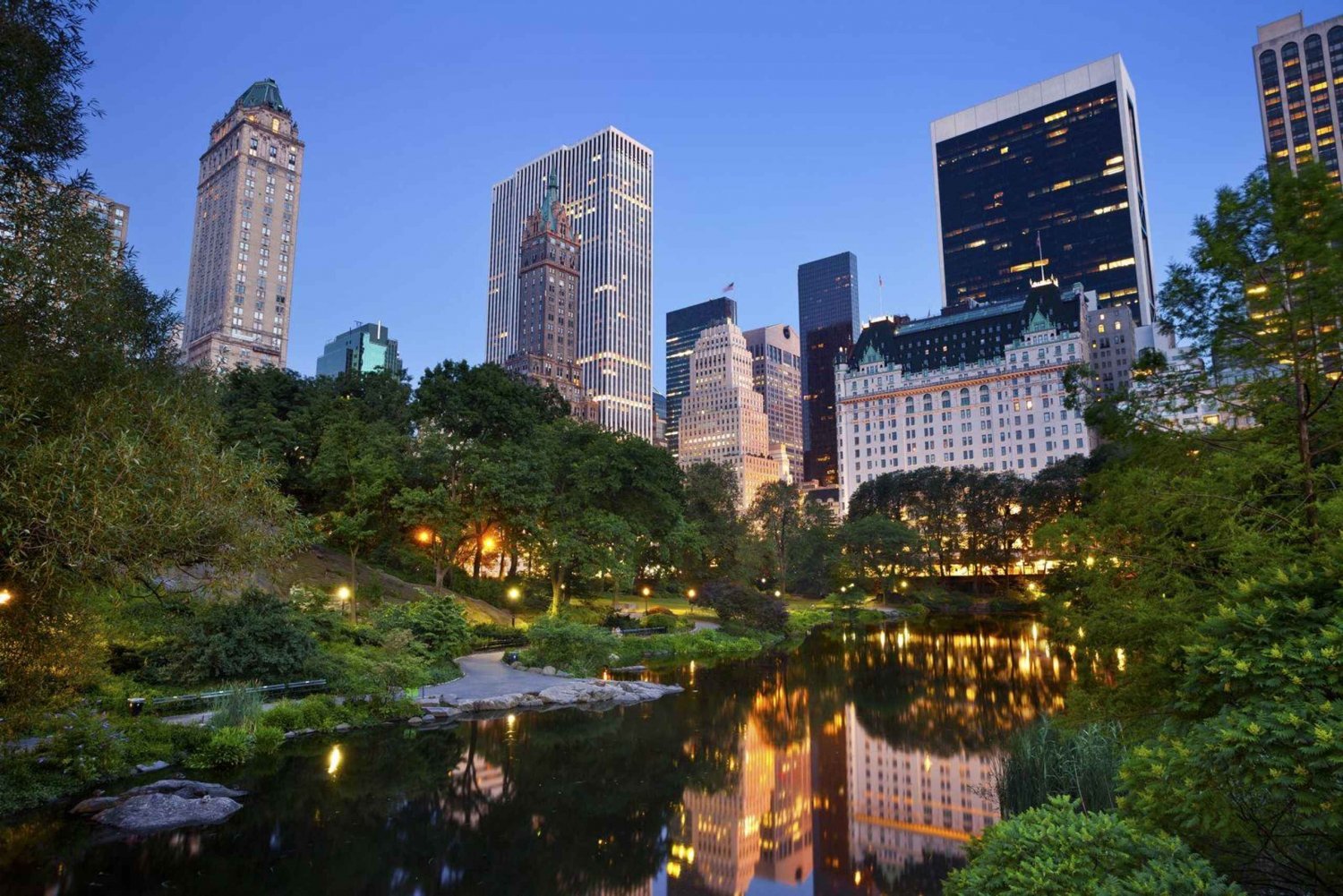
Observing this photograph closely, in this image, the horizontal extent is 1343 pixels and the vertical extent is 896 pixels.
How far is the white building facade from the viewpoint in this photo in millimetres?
123125

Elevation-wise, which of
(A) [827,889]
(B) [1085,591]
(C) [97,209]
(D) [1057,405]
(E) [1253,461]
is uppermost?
(D) [1057,405]

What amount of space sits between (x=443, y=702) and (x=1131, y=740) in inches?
743

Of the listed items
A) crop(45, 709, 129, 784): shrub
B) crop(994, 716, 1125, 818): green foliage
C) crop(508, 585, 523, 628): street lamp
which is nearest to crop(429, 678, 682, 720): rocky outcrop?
crop(45, 709, 129, 784): shrub

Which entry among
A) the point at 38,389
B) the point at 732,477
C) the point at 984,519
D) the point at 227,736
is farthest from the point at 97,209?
the point at 984,519

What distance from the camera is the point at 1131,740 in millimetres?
9844

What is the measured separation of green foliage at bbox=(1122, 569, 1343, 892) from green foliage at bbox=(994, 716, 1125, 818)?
17.8ft

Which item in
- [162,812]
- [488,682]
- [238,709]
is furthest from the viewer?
[488,682]

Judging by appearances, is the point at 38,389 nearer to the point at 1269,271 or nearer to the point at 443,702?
the point at 443,702

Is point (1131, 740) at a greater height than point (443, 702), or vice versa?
point (1131, 740)

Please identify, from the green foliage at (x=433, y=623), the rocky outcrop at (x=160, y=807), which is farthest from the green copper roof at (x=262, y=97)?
the rocky outcrop at (x=160, y=807)

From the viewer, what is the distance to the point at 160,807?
1308 cm

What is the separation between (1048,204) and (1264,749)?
7882 inches

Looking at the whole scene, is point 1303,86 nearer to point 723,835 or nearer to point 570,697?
point 570,697

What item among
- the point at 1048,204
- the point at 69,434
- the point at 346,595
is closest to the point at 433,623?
the point at 346,595
